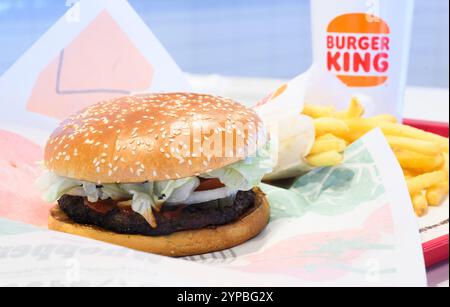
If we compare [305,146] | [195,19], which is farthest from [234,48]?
[305,146]

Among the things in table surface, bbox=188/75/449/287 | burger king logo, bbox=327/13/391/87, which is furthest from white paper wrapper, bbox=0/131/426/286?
table surface, bbox=188/75/449/287

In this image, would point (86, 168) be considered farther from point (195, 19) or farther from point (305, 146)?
point (195, 19)

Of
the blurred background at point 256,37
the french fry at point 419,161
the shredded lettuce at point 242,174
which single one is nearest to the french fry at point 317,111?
the french fry at point 419,161

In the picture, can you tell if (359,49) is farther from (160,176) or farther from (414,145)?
(160,176)

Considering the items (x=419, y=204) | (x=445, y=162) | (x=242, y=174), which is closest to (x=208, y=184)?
(x=242, y=174)

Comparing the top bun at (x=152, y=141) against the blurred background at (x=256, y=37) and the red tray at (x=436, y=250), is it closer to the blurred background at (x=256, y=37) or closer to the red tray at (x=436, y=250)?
the red tray at (x=436, y=250)

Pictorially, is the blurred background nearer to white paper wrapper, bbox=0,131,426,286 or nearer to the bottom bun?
white paper wrapper, bbox=0,131,426,286
